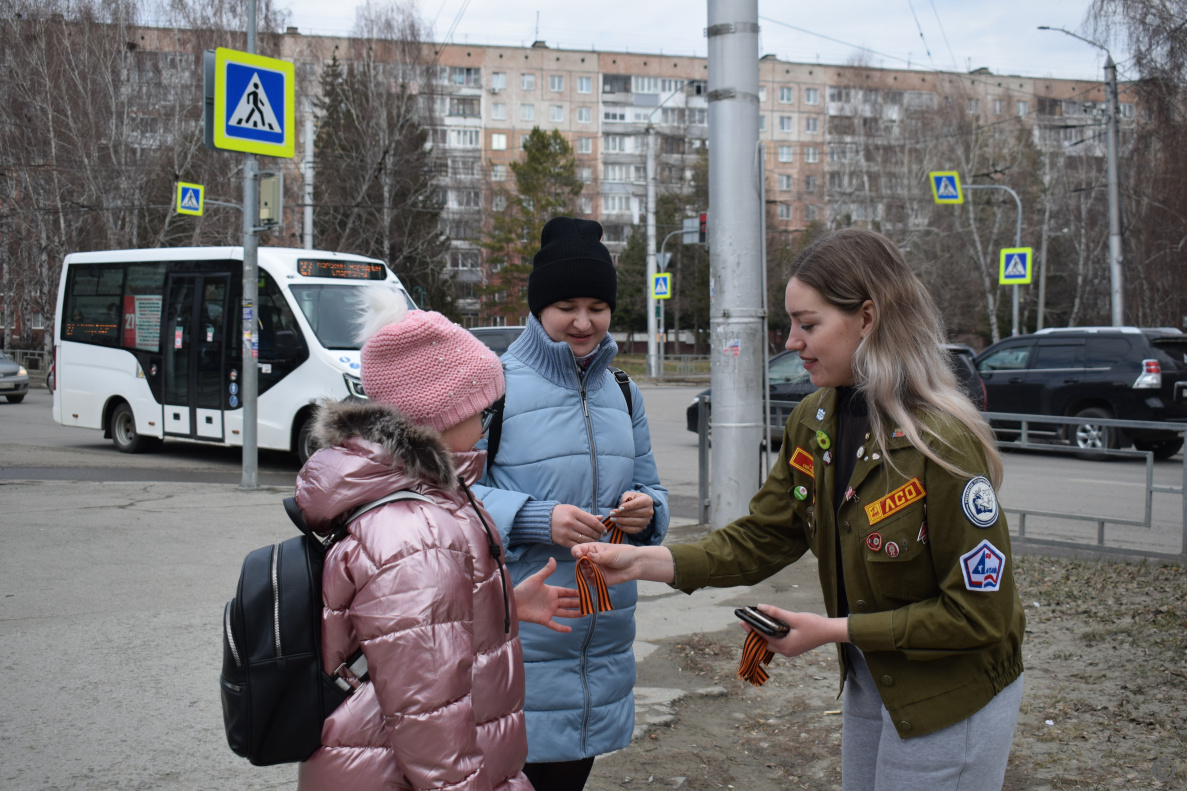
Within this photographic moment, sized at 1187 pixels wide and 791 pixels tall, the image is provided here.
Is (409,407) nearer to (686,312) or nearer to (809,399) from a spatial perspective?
(809,399)

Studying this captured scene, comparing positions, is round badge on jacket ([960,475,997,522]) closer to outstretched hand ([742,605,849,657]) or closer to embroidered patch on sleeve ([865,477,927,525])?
embroidered patch on sleeve ([865,477,927,525])

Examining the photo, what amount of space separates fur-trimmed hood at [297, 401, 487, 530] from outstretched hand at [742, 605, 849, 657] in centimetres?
72

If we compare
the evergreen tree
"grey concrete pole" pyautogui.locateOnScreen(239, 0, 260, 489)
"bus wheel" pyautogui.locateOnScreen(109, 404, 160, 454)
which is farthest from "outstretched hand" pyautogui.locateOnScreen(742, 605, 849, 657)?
the evergreen tree

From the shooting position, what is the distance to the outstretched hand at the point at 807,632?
2.03m

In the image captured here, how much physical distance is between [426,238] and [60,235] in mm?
14514

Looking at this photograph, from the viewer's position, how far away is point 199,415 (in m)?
13.4

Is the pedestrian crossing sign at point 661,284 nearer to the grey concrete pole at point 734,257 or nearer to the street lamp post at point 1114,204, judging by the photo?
the street lamp post at point 1114,204

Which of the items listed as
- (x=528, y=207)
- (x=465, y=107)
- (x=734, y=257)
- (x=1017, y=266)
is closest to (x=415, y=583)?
(x=734, y=257)

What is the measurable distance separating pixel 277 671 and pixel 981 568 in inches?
51.7

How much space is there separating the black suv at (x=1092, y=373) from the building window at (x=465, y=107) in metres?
60.2

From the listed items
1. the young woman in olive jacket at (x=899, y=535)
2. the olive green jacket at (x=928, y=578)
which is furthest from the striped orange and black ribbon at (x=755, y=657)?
the olive green jacket at (x=928, y=578)

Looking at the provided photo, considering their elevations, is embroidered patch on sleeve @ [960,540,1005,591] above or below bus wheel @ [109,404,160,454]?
above

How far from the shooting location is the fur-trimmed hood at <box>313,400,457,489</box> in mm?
1885

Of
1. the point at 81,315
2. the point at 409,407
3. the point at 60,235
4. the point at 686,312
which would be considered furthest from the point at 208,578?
the point at 686,312
